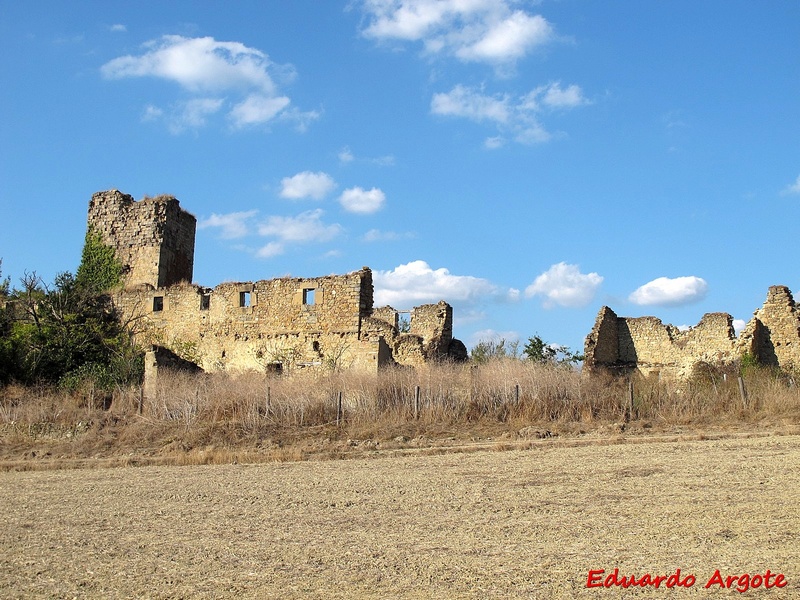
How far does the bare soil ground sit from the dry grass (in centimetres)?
328

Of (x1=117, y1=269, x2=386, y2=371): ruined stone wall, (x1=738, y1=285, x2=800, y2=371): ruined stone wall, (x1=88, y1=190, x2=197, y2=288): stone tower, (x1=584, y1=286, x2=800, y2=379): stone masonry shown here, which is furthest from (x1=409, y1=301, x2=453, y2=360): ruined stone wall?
(x1=88, y1=190, x2=197, y2=288): stone tower

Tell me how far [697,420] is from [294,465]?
863 centimetres

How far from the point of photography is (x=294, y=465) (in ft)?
47.0

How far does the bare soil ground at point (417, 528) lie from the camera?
20.2ft

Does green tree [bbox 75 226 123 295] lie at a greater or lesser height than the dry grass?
greater

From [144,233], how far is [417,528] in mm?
22136

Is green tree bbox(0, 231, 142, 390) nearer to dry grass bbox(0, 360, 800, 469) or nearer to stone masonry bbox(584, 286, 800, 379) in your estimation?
dry grass bbox(0, 360, 800, 469)

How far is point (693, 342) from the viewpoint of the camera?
85.1 feet

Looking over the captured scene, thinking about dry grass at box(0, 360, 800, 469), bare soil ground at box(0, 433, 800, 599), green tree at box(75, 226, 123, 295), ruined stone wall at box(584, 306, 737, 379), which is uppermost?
green tree at box(75, 226, 123, 295)

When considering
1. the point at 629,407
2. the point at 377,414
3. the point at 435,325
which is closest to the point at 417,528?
the point at 377,414

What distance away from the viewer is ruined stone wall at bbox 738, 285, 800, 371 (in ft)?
78.5

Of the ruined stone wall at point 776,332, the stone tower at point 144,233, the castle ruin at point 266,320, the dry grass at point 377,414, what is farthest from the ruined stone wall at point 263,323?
the ruined stone wall at point 776,332

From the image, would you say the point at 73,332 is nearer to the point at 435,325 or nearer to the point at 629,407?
the point at 435,325

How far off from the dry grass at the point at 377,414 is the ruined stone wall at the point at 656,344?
5.22 meters
